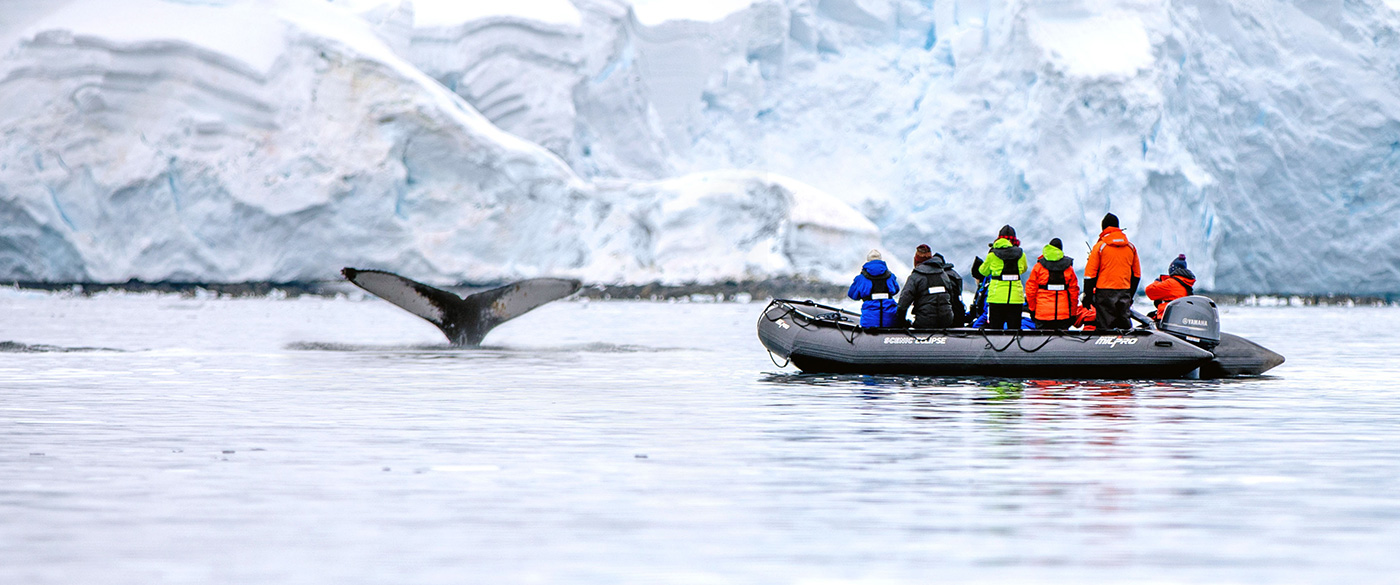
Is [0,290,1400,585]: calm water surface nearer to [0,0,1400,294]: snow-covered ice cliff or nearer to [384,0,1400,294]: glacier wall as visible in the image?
[0,0,1400,294]: snow-covered ice cliff

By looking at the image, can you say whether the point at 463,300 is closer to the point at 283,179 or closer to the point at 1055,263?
the point at 1055,263

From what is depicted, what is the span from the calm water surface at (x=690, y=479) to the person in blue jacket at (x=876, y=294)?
1.92 ft

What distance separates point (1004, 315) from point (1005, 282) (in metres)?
0.35

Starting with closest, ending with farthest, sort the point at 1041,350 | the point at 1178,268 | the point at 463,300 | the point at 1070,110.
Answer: the point at 1041,350 < the point at 1178,268 < the point at 463,300 < the point at 1070,110

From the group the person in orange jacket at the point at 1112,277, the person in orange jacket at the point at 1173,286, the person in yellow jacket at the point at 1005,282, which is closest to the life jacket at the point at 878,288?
the person in yellow jacket at the point at 1005,282

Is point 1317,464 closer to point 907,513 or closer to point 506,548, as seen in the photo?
point 907,513

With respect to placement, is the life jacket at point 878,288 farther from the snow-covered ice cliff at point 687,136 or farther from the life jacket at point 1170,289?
the snow-covered ice cliff at point 687,136

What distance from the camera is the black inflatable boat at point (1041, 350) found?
14.1m

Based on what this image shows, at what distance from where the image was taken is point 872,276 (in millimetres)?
14969

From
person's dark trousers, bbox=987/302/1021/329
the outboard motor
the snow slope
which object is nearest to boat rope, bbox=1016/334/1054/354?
person's dark trousers, bbox=987/302/1021/329

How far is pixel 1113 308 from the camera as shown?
1466 centimetres

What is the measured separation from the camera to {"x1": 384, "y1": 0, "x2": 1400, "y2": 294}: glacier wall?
4919cm

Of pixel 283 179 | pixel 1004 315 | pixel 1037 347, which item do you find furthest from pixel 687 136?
pixel 1037 347

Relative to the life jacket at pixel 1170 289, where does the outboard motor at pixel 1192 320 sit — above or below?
below
